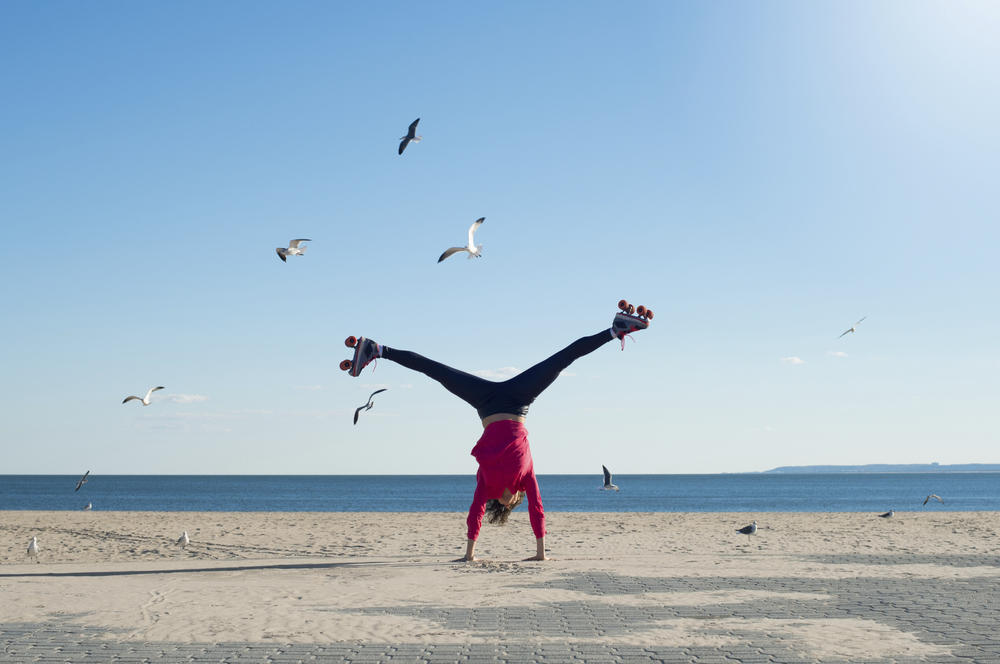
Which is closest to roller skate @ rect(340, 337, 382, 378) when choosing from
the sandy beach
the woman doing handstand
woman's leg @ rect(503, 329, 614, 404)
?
the woman doing handstand

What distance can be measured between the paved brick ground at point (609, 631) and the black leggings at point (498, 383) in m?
3.20

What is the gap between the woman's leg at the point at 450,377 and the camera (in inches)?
525

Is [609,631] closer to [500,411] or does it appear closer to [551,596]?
[551,596]

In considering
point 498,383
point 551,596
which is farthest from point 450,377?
point 551,596

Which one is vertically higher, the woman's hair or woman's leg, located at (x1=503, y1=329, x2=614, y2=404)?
woman's leg, located at (x1=503, y1=329, x2=614, y2=404)

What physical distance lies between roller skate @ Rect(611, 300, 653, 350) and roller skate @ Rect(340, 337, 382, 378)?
12.6 feet

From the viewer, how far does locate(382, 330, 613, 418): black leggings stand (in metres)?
13.2

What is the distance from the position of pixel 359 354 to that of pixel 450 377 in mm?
1555

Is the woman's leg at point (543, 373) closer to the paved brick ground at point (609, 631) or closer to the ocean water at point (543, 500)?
the paved brick ground at point (609, 631)

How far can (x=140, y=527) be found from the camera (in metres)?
25.1

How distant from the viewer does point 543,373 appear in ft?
43.4

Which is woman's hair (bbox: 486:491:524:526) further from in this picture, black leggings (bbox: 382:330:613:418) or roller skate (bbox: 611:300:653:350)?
roller skate (bbox: 611:300:653:350)

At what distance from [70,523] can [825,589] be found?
2474 centimetres

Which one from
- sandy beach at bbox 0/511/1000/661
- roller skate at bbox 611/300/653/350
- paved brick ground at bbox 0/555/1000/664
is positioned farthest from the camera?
roller skate at bbox 611/300/653/350
